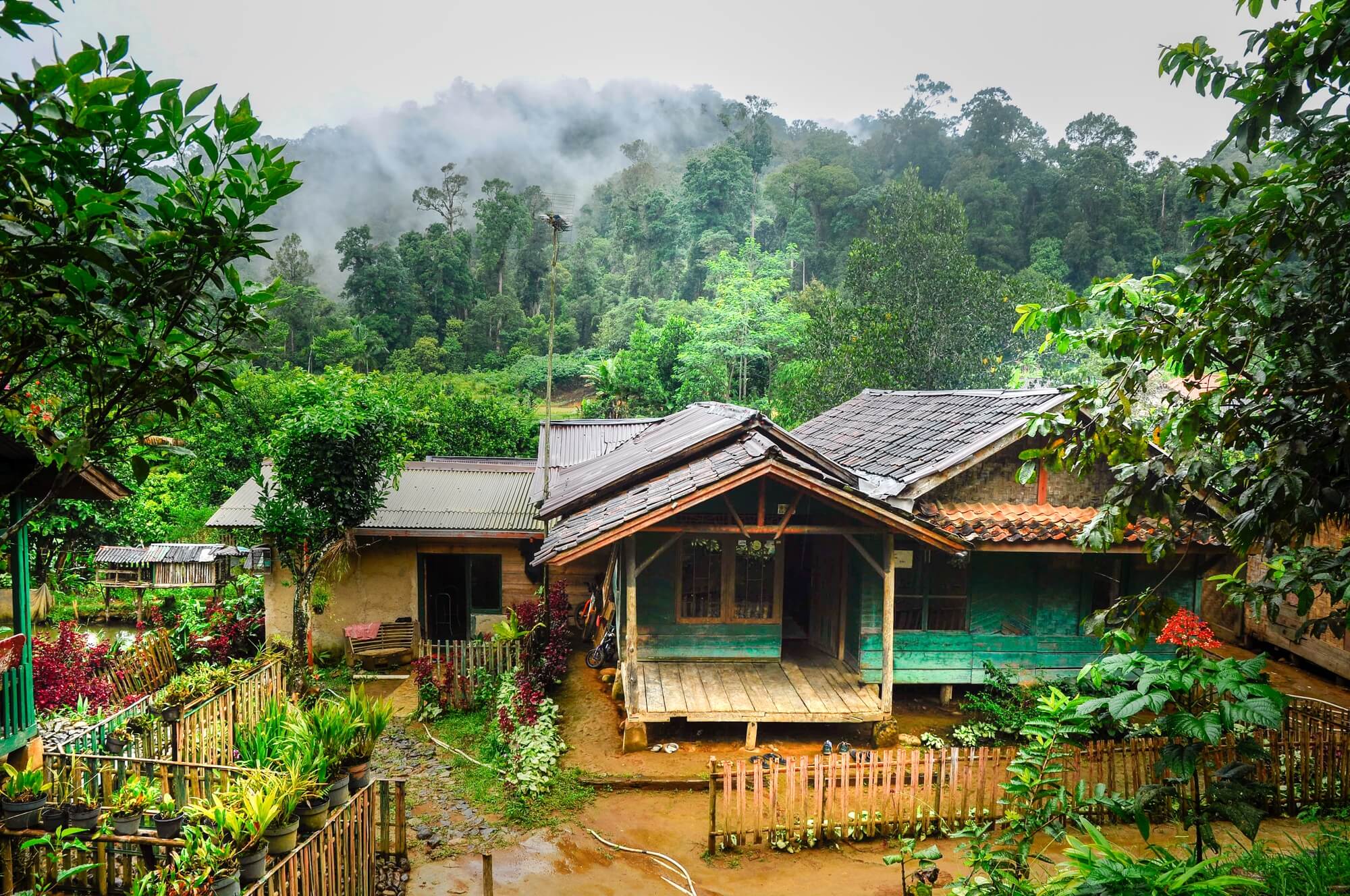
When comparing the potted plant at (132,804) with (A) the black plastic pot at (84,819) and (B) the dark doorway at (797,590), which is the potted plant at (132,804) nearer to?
(A) the black plastic pot at (84,819)

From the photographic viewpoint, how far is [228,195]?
144 inches

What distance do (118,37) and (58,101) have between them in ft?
1.18

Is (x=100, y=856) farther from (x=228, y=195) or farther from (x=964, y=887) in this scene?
(x=964, y=887)

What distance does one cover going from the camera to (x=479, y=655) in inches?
493

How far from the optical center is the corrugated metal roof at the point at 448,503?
1426 cm

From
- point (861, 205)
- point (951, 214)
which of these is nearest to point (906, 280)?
point (951, 214)

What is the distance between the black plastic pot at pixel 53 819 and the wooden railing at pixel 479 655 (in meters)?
5.82

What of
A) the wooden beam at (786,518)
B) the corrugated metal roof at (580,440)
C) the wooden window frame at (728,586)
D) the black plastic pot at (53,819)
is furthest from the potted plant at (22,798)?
the corrugated metal roof at (580,440)

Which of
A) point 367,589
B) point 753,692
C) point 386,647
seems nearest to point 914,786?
point 753,692

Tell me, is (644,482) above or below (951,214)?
below

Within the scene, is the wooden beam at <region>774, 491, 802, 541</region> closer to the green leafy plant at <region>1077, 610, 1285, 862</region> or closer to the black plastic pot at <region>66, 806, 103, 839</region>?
the green leafy plant at <region>1077, 610, 1285, 862</region>

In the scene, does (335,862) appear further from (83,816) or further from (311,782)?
(83,816)

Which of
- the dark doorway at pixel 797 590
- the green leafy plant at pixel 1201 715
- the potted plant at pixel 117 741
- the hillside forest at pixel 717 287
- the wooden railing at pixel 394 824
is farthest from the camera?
the hillside forest at pixel 717 287

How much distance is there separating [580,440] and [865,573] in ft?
33.5
